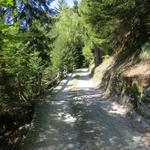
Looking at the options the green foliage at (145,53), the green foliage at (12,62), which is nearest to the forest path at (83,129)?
the green foliage at (12,62)

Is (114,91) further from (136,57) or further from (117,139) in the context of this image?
(117,139)

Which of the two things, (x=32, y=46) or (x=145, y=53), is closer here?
(x=145, y=53)

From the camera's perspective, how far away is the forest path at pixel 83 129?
10.7 meters

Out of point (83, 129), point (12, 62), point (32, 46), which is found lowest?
point (83, 129)

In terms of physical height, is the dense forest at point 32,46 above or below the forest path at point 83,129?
above

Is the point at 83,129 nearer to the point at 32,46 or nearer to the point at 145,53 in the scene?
the point at 145,53

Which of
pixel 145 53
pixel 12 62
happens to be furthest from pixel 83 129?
pixel 145 53

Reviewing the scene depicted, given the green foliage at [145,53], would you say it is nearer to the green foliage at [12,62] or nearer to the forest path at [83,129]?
the forest path at [83,129]

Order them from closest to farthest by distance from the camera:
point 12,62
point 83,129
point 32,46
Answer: point 83,129
point 12,62
point 32,46

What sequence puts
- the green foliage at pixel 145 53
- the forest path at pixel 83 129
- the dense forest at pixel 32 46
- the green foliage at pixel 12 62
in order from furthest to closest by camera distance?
the green foliage at pixel 145 53 → the dense forest at pixel 32 46 → the green foliage at pixel 12 62 → the forest path at pixel 83 129

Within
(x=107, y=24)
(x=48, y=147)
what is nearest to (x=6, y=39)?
(x=48, y=147)

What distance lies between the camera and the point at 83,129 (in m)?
12.8

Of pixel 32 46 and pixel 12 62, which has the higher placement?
pixel 32 46

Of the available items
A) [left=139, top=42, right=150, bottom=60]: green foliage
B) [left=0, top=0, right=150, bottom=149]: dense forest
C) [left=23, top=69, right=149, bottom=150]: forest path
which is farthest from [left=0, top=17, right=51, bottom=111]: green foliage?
[left=139, top=42, right=150, bottom=60]: green foliage
